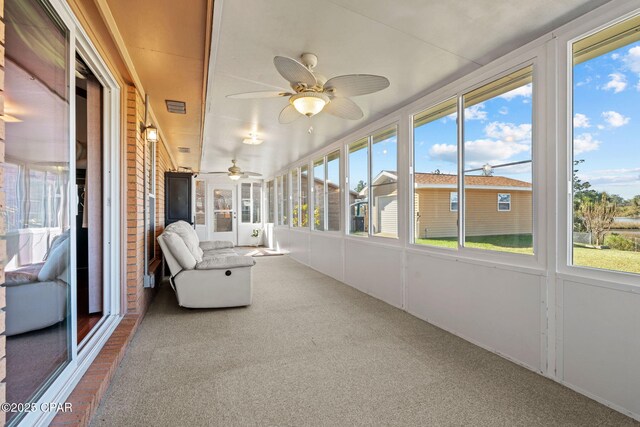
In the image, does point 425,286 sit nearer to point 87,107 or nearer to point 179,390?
point 179,390

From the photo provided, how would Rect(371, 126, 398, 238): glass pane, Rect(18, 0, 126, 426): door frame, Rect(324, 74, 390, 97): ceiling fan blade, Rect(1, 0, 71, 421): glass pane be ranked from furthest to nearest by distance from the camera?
Rect(371, 126, 398, 238): glass pane → Rect(324, 74, 390, 97): ceiling fan blade → Rect(18, 0, 126, 426): door frame → Rect(1, 0, 71, 421): glass pane

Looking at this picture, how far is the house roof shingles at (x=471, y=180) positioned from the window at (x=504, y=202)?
0.08m

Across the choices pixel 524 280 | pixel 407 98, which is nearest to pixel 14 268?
pixel 524 280

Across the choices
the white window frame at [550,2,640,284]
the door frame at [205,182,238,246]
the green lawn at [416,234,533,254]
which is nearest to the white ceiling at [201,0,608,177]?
the white window frame at [550,2,640,284]

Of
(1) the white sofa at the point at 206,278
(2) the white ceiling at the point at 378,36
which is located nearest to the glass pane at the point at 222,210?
(1) the white sofa at the point at 206,278

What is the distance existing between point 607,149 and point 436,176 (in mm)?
1460

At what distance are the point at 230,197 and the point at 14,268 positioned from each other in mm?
9439

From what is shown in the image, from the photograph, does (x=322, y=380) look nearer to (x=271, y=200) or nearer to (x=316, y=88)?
(x=316, y=88)

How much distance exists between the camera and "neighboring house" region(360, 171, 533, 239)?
248 cm

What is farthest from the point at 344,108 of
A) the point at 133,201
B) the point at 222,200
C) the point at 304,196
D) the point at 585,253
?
the point at 222,200

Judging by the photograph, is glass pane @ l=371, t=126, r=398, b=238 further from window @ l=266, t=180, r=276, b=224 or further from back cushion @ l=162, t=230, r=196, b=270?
window @ l=266, t=180, r=276, b=224

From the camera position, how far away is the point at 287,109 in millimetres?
2775

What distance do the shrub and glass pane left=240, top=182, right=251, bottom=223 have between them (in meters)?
9.61

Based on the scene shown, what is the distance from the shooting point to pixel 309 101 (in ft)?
7.67
